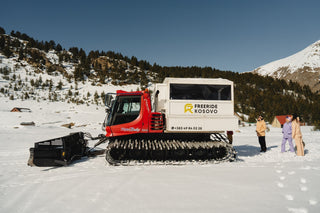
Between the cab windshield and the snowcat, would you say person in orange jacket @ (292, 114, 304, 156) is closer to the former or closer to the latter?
the snowcat

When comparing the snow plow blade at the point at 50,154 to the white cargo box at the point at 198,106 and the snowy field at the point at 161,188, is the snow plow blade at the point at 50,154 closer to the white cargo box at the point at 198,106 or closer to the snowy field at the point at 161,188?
the snowy field at the point at 161,188

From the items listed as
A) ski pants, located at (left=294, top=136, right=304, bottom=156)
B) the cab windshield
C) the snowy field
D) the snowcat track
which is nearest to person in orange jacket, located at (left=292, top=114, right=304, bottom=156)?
ski pants, located at (left=294, top=136, right=304, bottom=156)

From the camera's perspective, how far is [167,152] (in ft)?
20.1

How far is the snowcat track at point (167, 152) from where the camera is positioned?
19.3 feet

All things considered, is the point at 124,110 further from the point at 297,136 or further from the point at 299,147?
the point at 299,147

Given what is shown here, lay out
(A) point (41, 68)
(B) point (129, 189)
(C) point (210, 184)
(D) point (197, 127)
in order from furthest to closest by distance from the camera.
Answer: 1. (A) point (41, 68)
2. (D) point (197, 127)
3. (C) point (210, 184)
4. (B) point (129, 189)

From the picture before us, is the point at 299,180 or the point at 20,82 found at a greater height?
the point at 20,82

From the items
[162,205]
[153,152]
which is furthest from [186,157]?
[162,205]

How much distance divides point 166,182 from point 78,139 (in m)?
4.38

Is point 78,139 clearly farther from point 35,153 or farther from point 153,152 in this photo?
point 153,152

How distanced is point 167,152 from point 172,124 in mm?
948

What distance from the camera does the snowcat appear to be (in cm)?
590

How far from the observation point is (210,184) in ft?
13.5

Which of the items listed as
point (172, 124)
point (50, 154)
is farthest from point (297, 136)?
point (50, 154)
